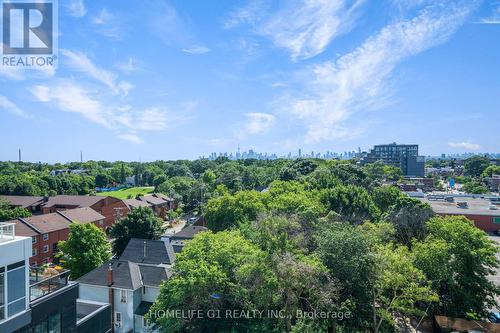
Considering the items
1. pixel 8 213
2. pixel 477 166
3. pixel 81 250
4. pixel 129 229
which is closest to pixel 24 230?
pixel 8 213

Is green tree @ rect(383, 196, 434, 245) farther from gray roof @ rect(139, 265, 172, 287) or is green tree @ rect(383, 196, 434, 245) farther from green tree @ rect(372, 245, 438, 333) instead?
gray roof @ rect(139, 265, 172, 287)

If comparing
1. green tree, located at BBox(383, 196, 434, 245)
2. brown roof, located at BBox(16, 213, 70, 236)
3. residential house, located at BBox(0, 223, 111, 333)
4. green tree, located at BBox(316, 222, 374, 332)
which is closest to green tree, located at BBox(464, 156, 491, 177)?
green tree, located at BBox(383, 196, 434, 245)

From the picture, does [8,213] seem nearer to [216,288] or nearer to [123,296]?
[123,296]

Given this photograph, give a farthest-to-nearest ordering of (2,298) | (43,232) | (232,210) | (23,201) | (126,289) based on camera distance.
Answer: (23,201) < (43,232) < (232,210) < (126,289) < (2,298)

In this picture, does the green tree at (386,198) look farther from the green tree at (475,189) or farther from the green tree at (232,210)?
the green tree at (475,189)

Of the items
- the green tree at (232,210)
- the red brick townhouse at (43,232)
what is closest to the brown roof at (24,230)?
the red brick townhouse at (43,232)

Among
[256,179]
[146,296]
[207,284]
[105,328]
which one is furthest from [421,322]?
[256,179]
